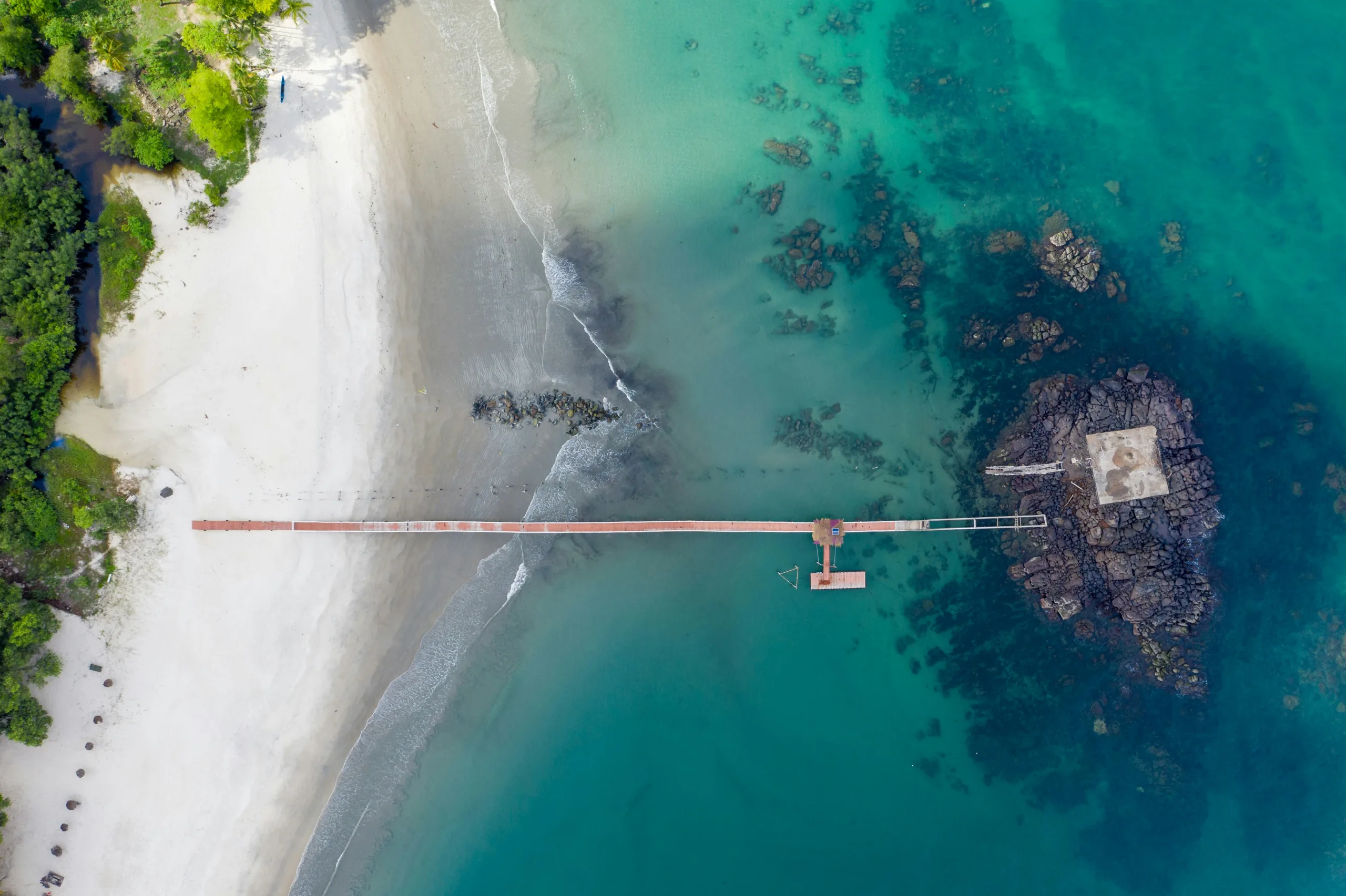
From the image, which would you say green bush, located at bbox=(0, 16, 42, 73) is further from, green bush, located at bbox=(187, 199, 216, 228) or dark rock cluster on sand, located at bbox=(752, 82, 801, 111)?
dark rock cluster on sand, located at bbox=(752, 82, 801, 111)

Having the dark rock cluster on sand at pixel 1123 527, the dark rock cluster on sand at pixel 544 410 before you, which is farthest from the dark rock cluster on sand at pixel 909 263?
the dark rock cluster on sand at pixel 544 410

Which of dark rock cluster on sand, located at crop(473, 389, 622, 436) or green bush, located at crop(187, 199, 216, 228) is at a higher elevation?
green bush, located at crop(187, 199, 216, 228)

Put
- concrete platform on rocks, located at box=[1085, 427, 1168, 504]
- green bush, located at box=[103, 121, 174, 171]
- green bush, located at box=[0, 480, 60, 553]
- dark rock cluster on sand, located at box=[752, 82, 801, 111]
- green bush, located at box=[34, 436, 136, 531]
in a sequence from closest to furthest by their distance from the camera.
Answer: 1. green bush, located at box=[0, 480, 60, 553]
2. green bush, located at box=[34, 436, 136, 531]
3. green bush, located at box=[103, 121, 174, 171]
4. concrete platform on rocks, located at box=[1085, 427, 1168, 504]
5. dark rock cluster on sand, located at box=[752, 82, 801, 111]

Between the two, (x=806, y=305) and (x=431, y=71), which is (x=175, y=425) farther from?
(x=806, y=305)

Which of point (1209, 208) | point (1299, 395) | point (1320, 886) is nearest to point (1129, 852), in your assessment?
point (1320, 886)

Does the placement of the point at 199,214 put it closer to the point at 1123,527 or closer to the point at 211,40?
the point at 211,40

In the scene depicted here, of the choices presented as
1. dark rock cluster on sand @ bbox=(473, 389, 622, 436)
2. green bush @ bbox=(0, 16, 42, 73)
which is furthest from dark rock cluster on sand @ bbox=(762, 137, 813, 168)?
green bush @ bbox=(0, 16, 42, 73)

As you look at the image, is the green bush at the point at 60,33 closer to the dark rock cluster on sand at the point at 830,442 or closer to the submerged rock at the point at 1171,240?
the dark rock cluster on sand at the point at 830,442
